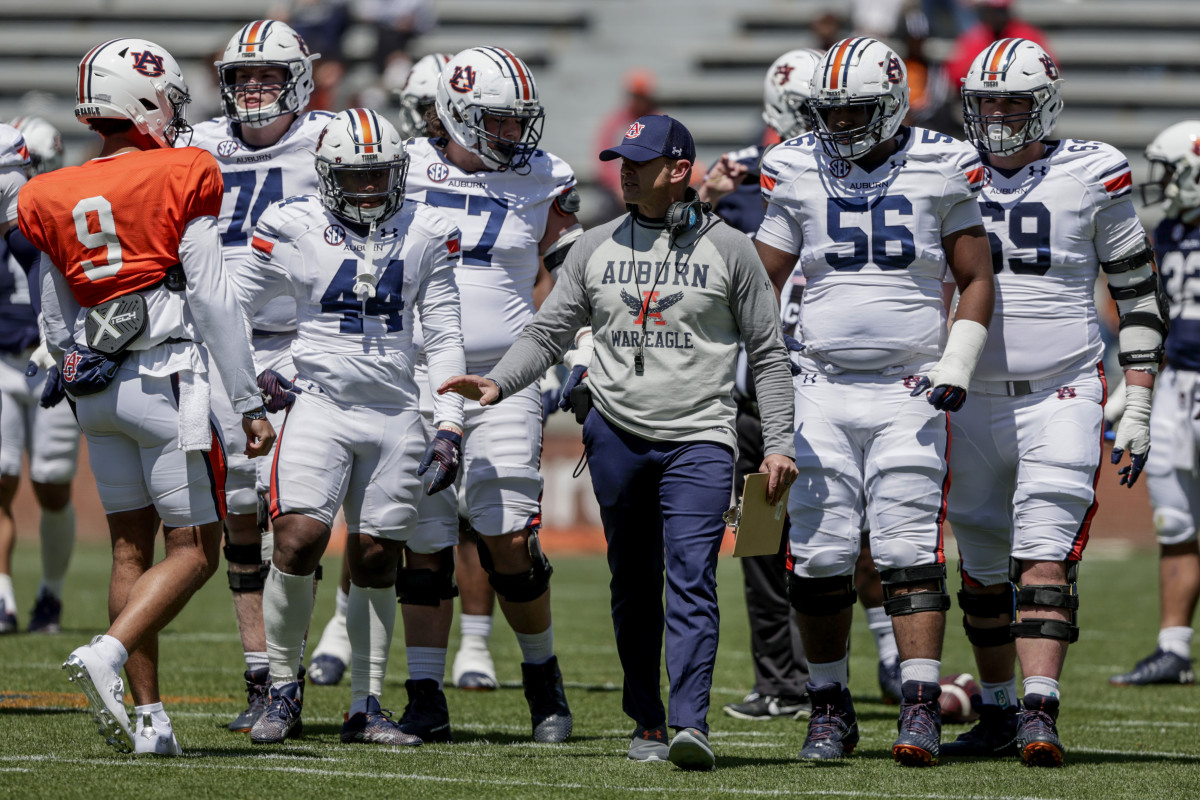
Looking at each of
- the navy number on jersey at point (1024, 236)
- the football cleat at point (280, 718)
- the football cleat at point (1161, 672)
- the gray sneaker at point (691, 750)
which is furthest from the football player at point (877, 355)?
the football cleat at point (1161, 672)

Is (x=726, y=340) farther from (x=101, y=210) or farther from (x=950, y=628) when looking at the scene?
(x=950, y=628)

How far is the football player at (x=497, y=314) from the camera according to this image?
6.04 metres

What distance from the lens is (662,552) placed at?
5453 millimetres

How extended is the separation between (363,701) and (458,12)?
15913 mm

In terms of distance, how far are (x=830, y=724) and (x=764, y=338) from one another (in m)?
1.35

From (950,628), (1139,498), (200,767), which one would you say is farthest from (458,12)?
(200,767)

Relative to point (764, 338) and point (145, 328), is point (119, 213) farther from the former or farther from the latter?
point (764, 338)

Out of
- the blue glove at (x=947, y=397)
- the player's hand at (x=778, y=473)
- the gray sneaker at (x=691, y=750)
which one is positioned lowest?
the gray sneaker at (x=691, y=750)

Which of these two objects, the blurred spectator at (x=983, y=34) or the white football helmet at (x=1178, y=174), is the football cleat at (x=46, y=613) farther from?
the blurred spectator at (x=983, y=34)

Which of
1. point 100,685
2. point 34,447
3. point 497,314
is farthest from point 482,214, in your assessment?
point 34,447

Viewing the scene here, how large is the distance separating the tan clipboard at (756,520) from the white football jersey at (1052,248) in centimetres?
105

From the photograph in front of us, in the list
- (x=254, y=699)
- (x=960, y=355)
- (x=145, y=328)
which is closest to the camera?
(x=145, y=328)

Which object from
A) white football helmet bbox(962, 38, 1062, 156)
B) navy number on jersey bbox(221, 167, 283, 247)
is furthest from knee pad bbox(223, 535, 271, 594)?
white football helmet bbox(962, 38, 1062, 156)

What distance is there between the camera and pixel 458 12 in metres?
20.5
